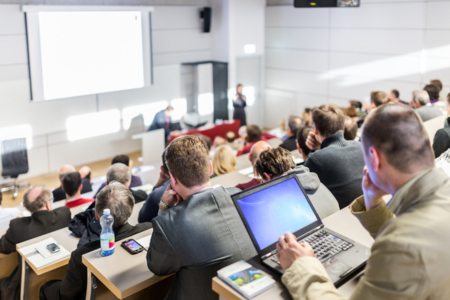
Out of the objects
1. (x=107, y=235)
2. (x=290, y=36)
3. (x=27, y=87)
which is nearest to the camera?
(x=107, y=235)

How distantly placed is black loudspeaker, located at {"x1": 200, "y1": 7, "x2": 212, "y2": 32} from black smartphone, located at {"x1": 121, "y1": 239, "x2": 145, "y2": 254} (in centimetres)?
820

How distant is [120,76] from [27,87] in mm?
1752

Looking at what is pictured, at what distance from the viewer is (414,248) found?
1264 millimetres

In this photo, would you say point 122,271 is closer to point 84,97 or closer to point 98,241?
point 98,241

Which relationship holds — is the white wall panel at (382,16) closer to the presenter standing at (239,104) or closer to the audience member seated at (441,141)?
the presenter standing at (239,104)

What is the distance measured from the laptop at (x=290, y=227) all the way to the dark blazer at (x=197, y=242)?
326 mm

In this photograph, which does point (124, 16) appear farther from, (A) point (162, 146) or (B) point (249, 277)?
(B) point (249, 277)

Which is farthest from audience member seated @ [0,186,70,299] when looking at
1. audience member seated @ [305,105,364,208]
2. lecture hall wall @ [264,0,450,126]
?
lecture hall wall @ [264,0,450,126]

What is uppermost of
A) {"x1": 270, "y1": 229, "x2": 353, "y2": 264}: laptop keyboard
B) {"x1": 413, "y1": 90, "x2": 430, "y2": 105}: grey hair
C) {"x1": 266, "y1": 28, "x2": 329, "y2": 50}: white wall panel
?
{"x1": 266, "y1": 28, "x2": 329, "y2": 50}: white wall panel

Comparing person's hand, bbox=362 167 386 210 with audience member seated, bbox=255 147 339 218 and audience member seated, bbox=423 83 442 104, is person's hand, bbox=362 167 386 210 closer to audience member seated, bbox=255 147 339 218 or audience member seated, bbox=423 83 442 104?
audience member seated, bbox=255 147 339 218

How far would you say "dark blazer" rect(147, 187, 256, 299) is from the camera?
216 cm

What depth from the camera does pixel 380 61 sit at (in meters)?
9.03

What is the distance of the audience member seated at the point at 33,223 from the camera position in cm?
371

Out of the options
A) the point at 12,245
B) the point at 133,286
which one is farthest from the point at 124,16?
the point at 133,286
